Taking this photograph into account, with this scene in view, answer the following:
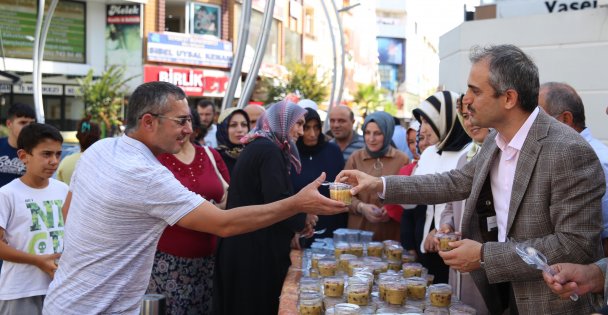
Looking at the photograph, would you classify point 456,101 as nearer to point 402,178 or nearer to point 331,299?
point 402,178

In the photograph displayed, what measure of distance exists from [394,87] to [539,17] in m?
83.2

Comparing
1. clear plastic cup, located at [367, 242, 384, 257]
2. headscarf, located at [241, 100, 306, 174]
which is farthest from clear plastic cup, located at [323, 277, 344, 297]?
headscarf, located at [241, 100, 306, 174]

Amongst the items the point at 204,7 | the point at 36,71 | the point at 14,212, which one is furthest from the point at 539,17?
the point at 204,7

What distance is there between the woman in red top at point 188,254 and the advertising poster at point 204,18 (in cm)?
2934

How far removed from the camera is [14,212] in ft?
12.8

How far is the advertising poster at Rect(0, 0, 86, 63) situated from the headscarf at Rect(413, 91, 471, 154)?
2586 centimetres

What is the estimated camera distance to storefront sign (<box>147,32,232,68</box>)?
102 ft

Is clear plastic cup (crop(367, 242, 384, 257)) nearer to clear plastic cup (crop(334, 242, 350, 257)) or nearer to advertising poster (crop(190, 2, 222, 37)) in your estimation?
clear plastic cup (crop(334, 242, 350, 257))

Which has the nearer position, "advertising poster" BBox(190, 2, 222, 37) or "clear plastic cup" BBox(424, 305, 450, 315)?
"clear plastic cup" BBox(424, 305, 450, 315)

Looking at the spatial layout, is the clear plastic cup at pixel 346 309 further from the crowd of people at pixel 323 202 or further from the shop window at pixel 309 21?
the shop window at pixel 309 21

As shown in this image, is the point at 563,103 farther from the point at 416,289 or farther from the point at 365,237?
the point at 365,237

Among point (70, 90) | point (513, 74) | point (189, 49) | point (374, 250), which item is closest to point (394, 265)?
point (374, 250)

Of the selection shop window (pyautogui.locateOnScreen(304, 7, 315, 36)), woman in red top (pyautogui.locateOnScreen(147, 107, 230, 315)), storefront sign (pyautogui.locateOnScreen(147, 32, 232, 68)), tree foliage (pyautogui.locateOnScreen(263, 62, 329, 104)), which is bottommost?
woman in red top (pyautogui.locateOnScreen(147, 107, 230, 315))

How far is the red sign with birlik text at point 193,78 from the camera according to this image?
102ft
